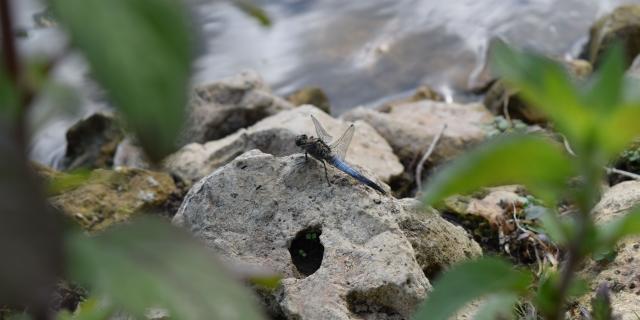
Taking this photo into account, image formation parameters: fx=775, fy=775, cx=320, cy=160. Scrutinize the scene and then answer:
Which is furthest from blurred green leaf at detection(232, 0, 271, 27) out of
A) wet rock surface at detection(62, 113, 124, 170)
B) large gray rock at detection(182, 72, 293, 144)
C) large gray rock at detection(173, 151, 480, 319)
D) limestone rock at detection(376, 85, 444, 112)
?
limestone rock at detection(376, 85, 444, 112)

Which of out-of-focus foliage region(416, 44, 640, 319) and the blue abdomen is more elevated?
out-of-focus foliage region(416, 44, 640, 319)

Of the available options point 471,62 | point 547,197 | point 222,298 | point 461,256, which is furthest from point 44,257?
point 471,62

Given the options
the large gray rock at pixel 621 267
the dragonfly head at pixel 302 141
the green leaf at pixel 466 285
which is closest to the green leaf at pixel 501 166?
the green leaf at pixel 466 285

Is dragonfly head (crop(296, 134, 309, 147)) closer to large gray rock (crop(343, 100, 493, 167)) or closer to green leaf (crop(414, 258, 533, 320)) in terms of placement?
green leaf (crop(414, 258, 533, 320))

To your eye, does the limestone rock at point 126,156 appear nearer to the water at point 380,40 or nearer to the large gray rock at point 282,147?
the large gray rock at point 282,147

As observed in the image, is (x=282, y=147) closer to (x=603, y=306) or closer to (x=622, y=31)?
(x=603, y=306)

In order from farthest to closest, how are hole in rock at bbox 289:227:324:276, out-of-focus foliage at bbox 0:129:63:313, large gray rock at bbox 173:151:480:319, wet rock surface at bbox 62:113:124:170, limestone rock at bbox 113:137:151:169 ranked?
wet rock surface at bbox 62:113:124:170, limestone rock at bbox 113:137:151:169, hole in rock at bbox 289:227:324:276, large gray rock at bbox 173:151:480:319, out-of-focus foliage at bbox 0:129:63:313

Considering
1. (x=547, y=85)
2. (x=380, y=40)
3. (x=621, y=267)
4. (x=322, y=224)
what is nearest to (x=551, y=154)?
(x=547, y=85)

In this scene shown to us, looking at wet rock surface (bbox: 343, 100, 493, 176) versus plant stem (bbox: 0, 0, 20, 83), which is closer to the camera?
plant stem (bbox: 0, 0, 20, 83)
